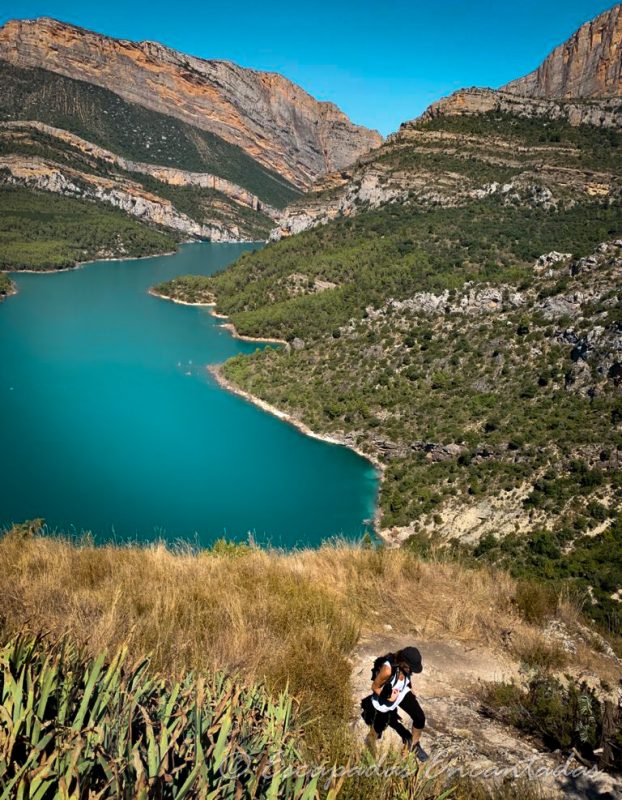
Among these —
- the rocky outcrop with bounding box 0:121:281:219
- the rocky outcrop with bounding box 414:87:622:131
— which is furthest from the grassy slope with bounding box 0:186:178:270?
the rocky outcrop with bounding box 414:87:622:131

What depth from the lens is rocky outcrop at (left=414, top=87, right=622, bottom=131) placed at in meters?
57.4

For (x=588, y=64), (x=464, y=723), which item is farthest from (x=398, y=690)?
(x=588, y=64)

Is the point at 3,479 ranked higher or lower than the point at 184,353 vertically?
lower

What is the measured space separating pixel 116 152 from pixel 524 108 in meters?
120

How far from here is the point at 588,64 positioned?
256ft

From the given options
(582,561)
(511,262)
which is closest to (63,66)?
(511,262)

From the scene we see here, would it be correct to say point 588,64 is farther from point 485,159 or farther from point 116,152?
point 116,152

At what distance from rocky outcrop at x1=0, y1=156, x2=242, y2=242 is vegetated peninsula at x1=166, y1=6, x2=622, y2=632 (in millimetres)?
67852

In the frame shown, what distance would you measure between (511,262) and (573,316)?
49.3ft

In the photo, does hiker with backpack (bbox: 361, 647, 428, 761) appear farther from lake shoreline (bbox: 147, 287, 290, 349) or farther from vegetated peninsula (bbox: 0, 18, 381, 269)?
vegetated peninsula (bbox: 0, 18, 381, 269)

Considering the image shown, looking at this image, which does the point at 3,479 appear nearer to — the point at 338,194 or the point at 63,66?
the point at 338,194

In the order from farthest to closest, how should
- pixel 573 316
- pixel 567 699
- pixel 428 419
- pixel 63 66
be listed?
pixel 63 66 < pixel 428 419 < pixel 573 316 < pixel 567 699

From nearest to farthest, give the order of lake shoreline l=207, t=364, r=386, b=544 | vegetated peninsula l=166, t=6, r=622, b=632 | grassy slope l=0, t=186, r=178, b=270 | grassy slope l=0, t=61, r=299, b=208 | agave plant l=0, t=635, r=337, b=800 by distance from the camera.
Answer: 1. agave plant l=0, t=635, r=337, b=800
2. vegetated peninsula l=166, t=6, r=622, b=632
3. lake shoreline l=207, t=364, r=386, b=544
4. grassy slope l=0, t=186, r=178, b=270
5. grassy slope l=0, t=61, r=299, b=208

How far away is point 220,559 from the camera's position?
212 inches
